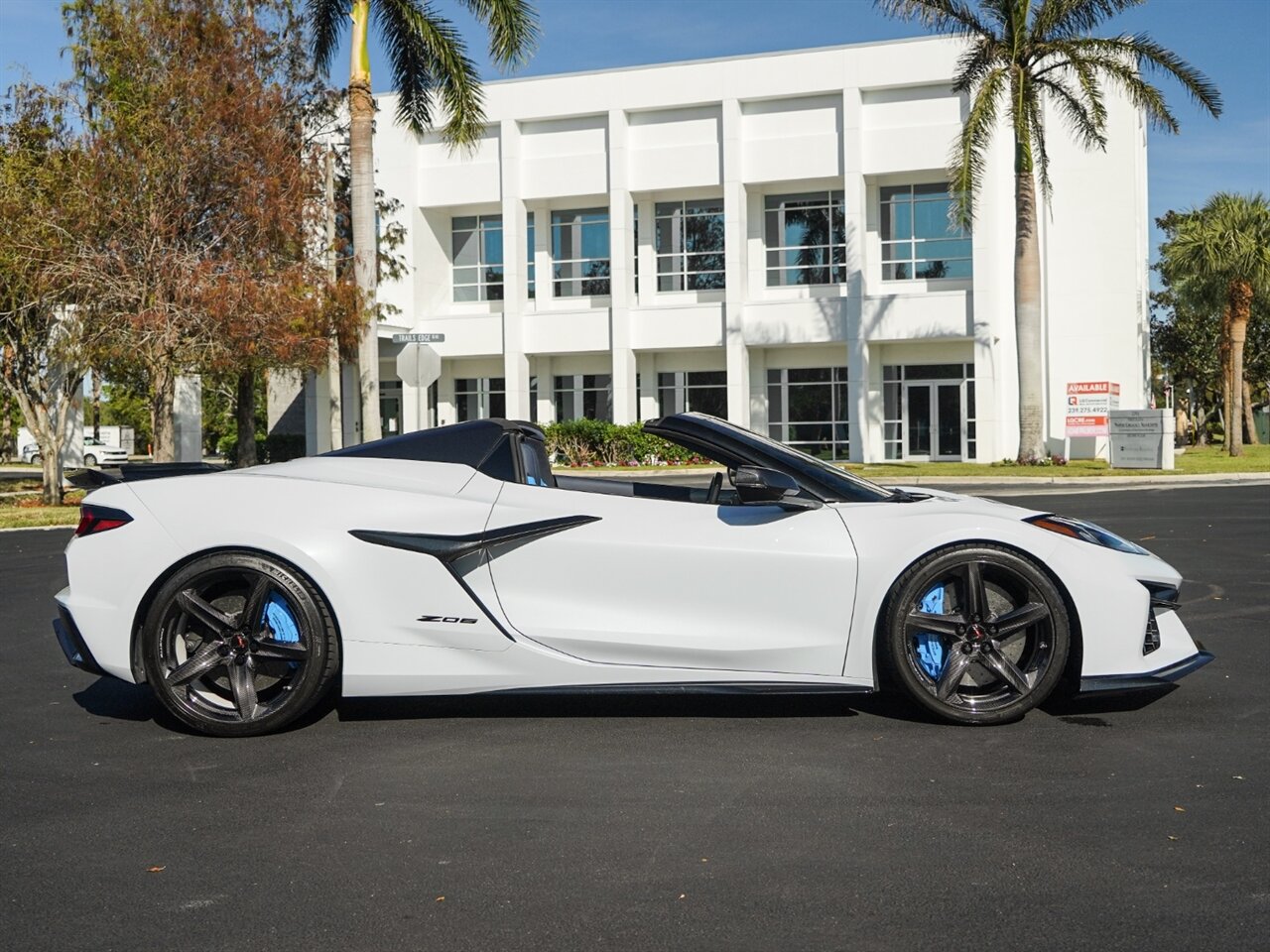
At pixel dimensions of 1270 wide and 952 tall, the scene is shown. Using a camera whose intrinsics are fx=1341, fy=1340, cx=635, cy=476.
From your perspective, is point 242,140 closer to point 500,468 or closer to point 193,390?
point 193,390

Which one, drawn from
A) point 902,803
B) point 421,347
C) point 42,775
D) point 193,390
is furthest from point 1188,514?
point 193,390

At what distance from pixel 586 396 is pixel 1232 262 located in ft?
68.7

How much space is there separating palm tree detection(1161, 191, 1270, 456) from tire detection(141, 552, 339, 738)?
4197cm

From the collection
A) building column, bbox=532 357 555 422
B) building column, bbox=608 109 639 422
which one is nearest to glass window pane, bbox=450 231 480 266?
building column, bbox=532 357 555 422

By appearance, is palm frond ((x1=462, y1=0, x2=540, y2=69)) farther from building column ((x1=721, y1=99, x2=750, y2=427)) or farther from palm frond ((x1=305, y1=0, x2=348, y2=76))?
building column ((x1=721, y1=99, x2=750, y2=427))

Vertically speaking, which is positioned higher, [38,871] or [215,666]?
[215,666]

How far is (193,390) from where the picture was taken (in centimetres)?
3547

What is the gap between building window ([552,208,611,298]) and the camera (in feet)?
139

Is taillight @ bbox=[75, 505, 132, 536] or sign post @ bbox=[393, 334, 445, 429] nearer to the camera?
taillight @ bbox=[75, 505, 132, 536]

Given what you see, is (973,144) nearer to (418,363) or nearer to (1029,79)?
(1029,79)

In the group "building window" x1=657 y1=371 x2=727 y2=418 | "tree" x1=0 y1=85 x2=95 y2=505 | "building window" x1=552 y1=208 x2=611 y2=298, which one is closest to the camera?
"tree" x1=0 y1=85 x2=95 y2=505

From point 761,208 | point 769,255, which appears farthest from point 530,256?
point 769,255

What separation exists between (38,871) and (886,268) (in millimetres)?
37272

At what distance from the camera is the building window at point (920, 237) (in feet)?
126
